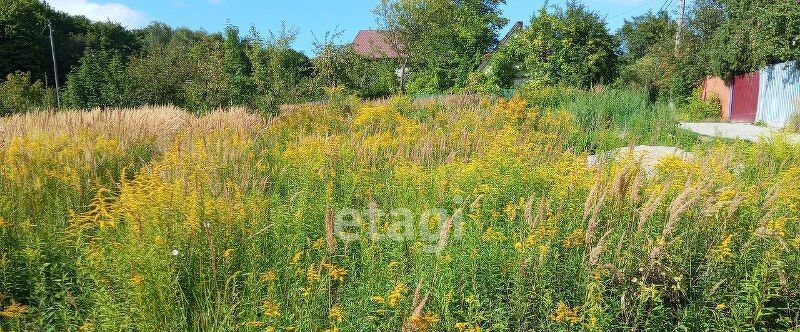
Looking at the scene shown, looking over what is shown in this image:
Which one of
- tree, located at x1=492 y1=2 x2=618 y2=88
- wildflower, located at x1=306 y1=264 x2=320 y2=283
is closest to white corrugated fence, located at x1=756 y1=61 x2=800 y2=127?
tree, located at x1=492 y1=2 x2=618 y2=88

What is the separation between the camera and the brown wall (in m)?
23.5

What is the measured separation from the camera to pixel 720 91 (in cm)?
2450

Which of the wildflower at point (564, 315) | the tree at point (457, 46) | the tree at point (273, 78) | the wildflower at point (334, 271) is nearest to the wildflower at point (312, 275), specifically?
the wildflower at point (334, 271)

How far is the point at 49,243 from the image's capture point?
9.95 feet

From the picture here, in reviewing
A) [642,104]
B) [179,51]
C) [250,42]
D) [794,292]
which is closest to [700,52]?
[642,104]

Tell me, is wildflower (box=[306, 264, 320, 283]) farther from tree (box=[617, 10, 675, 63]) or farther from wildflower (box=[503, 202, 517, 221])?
tree (box=[617, 10, 675, 63])

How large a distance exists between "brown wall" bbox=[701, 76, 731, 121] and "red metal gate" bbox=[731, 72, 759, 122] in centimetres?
42

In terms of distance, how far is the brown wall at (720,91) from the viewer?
77.2ft

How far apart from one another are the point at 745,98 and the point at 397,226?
77.5 ft

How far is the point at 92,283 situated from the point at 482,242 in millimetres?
2115

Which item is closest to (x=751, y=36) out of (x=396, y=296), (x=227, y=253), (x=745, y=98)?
(x=745, y=98)

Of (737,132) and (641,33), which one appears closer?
(737,132)

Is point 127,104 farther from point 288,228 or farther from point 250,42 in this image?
point 288,228

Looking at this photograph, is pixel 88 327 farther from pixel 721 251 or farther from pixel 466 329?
pixel 721 251
